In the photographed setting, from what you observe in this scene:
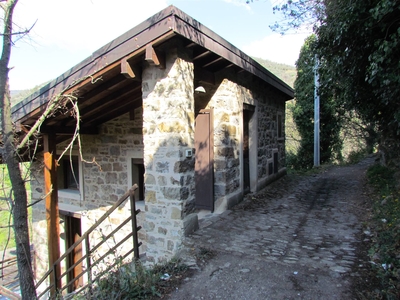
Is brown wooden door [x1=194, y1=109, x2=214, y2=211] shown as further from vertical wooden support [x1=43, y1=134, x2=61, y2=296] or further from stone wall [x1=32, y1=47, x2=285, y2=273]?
vertical wooden support [x1=43, y1=134, x2=61, y2=296]

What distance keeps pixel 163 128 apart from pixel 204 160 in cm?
171

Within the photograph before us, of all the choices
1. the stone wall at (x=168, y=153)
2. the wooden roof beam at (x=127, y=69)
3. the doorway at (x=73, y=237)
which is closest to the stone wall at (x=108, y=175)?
the doorway at (x=73, y=237)

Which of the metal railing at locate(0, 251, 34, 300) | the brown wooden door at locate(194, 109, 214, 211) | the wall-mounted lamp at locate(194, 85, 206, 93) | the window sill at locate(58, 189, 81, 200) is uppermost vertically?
the wall-mounted lamp at locate(194, 85, 206, 93)

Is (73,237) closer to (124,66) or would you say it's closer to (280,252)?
(124,66)

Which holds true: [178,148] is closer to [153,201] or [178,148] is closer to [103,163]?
[153,201]

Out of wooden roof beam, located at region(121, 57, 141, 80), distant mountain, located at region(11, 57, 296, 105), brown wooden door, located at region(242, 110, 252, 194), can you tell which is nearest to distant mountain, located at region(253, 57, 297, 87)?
distant mountain, located at region(11, 57, 296, 105)

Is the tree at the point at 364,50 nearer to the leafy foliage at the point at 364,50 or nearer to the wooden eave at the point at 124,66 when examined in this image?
the leafy foliage at the point at 364,50

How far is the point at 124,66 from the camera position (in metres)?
3.58

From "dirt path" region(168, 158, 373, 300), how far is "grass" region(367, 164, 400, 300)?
169mm

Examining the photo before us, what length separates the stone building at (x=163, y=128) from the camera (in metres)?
3.67

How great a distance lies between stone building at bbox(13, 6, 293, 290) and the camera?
3.67 metres

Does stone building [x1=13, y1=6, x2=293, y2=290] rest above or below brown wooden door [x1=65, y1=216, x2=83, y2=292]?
above

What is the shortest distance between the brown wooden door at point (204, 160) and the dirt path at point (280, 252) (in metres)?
0.52

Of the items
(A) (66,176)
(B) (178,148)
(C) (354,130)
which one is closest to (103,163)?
(A) (66,176)
